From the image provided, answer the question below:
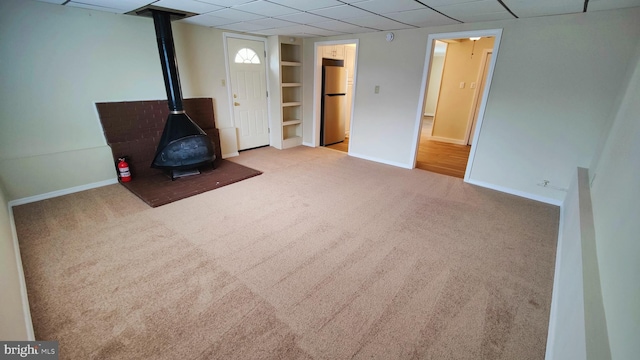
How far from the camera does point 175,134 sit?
356cm

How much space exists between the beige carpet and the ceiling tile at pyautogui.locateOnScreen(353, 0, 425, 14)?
2.09m

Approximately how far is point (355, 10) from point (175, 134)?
2682mm

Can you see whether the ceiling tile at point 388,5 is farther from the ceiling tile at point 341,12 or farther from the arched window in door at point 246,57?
the arched window in door at point 246,57

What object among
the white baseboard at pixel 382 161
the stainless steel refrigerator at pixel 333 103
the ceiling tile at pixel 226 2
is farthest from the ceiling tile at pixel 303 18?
the white baseboard at pixel 382 161

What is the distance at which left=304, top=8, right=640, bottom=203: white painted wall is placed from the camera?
282cm

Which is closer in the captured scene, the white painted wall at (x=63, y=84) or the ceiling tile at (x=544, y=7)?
the ceiling tile at (x=544, y=7)

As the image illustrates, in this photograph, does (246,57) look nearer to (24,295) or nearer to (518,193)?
(24,295)

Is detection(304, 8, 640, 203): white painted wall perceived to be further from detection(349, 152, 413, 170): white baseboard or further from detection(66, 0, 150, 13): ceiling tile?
detection(66, 0, 150, 13): ceiling tile

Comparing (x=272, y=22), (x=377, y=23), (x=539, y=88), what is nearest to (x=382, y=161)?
(x=377, y=23)

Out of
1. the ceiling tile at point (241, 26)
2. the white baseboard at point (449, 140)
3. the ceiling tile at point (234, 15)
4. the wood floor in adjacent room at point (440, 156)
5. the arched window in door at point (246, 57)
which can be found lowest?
the wood floor in adjacent room at point (440, 156)

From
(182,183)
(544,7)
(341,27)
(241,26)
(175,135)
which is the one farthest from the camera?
(241,26)

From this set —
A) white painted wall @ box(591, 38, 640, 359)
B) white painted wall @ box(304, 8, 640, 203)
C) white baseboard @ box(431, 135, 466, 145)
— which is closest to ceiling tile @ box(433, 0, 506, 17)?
white painted wall @ box(304, 8, 640, 203)

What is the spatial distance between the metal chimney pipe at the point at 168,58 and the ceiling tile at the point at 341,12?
6.01 feet

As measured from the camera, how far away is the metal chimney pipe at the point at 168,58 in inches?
129
